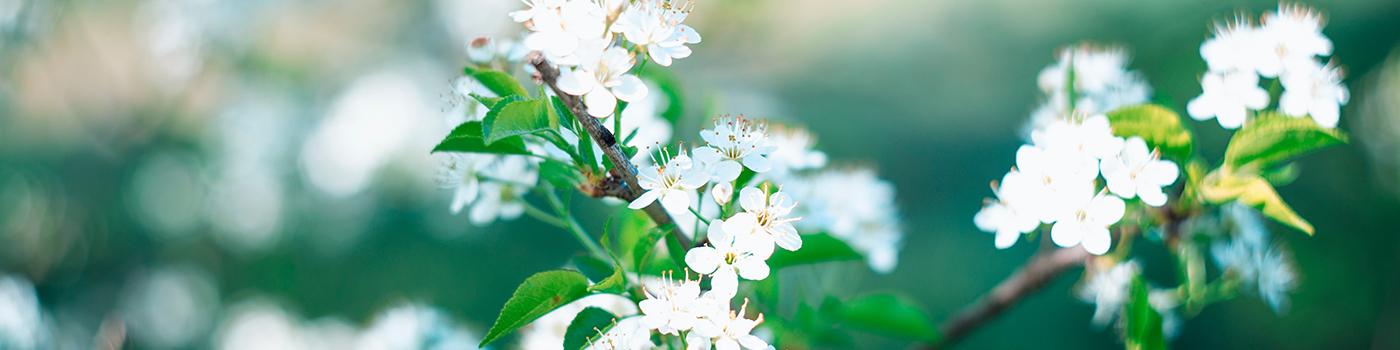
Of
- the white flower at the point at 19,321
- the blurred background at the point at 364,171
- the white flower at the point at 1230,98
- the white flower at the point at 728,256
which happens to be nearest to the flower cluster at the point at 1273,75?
the white flower at the point at 1230,98

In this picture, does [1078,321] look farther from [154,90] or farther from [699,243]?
[154,90]

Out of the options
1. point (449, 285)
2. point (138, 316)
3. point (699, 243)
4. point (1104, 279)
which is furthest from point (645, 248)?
point (138, 316)

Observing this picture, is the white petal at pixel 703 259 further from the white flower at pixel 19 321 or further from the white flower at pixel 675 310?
the white flower at pixel 19 321

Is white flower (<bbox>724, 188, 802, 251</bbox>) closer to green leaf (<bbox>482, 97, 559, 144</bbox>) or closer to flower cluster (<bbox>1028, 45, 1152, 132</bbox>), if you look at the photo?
green leaf (<bbox>482, 97, 559, 144</bbox>)

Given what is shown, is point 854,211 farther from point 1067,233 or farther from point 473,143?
point 473,143

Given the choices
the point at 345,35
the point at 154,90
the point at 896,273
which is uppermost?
the point at 345,35

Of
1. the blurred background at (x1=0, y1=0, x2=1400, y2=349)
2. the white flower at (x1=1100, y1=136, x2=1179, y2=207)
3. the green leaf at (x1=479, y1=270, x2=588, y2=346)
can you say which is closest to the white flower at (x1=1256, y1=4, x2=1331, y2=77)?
the white flower at (x1=1100, y1=136, x2=1179, y2=207)

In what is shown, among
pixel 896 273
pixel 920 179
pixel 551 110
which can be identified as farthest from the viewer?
pixel 920 179
